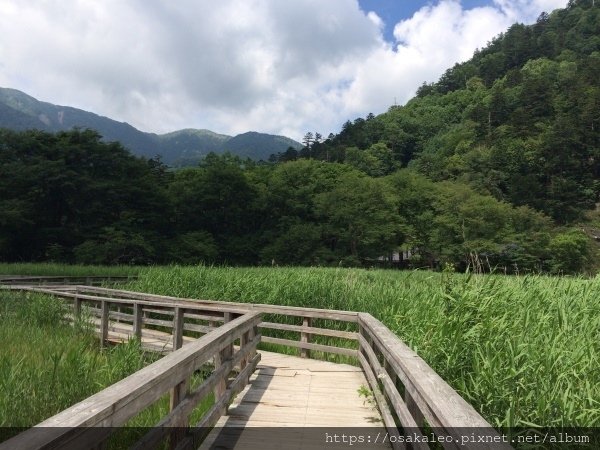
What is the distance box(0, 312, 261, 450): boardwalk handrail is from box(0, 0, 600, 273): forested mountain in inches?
666

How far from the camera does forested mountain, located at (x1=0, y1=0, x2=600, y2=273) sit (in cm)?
3562

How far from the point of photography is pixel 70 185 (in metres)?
35.5

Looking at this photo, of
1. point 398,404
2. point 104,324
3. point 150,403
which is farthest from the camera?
point 104,324

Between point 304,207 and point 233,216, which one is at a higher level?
point 304,207

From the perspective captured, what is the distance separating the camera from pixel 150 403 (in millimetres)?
2381

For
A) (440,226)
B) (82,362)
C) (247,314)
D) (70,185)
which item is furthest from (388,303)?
(440,226)

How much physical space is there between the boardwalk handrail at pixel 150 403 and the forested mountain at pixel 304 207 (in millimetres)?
16922

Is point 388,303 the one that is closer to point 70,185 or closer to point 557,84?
point 70,185

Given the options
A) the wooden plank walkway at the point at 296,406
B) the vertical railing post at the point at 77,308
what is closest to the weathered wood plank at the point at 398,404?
the wooden plank walkway at the point at 296,406

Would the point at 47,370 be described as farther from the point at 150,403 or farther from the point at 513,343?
the point at 513,343

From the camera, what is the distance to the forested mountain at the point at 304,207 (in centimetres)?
3562

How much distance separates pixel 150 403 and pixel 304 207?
44.8 metres

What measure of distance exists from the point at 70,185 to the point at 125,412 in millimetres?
37867

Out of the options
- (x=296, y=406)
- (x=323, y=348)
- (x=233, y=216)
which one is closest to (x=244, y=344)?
(x=296, y=406)
